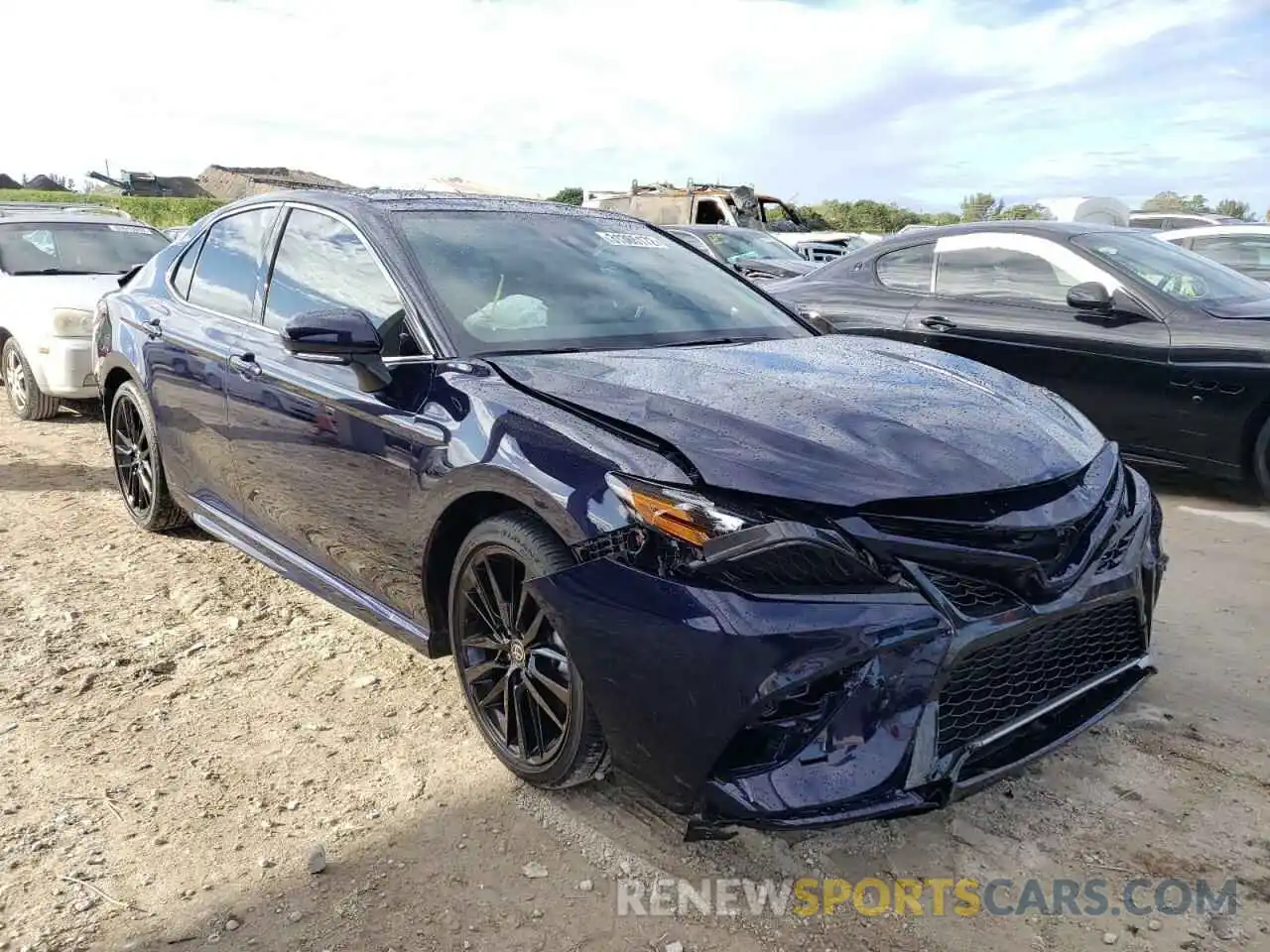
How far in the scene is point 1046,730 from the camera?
7.73 feet

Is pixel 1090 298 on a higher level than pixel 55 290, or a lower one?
higher

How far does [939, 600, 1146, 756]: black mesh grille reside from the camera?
2.14 m

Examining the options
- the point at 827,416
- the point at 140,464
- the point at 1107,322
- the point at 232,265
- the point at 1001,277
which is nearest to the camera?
the point at 827,416

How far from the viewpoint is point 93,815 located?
2590 mm

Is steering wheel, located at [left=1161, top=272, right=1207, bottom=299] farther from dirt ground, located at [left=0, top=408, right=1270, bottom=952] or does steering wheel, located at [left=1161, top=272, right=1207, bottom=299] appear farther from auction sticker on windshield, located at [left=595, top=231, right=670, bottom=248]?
auction sticker on windshield, located at [left=595, top=231, right=670, bottom=248]

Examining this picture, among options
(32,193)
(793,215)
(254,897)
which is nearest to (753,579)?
(254,897)

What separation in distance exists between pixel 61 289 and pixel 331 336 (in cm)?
564

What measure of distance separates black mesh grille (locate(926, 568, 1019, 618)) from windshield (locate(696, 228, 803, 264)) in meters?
10.2

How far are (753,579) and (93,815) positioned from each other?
1847mm

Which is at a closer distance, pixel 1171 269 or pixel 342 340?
pixel 342 340

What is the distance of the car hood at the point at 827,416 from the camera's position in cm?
221

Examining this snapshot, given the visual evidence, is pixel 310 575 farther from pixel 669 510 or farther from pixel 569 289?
pixel 669 510

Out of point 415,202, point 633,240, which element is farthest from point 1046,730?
point 415,202

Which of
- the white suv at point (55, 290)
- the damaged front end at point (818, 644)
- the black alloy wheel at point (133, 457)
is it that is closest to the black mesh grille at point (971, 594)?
the damaged front end at point (818, 644)
